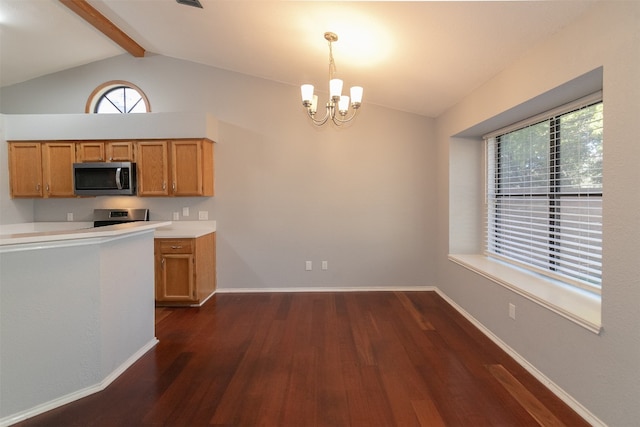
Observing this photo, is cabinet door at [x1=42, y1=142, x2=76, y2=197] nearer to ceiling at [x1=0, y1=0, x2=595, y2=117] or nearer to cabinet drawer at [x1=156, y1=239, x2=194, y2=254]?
ceiling at [x1=0, y1=0, x2=595, y2=117]

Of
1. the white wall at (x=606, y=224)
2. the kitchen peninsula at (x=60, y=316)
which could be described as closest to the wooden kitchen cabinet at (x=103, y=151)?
the kitchen peninsula at (x=60, y=316)

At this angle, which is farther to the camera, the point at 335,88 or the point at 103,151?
the point at 103,151

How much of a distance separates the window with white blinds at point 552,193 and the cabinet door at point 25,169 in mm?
5874

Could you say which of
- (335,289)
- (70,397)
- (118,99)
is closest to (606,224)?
(335,289)

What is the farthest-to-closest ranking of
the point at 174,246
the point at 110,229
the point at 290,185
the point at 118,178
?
the point at 290,185
the point at 118,178
the point at 174,246
the point at 110,229

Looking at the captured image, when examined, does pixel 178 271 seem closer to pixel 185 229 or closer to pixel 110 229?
pixel 185 229

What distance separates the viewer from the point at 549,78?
2.12m

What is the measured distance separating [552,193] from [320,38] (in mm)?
2548

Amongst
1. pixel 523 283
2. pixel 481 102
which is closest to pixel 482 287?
pixel 523 283

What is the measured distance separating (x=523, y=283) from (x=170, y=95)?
4884 mm

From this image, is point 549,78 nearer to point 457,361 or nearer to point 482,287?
point 482,287

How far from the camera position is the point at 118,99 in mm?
4508

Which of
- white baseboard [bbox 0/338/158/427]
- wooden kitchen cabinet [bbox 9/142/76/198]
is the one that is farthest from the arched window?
white baseboard [bbox 0/338/158/427]

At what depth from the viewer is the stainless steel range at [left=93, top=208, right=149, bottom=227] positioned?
429cm
